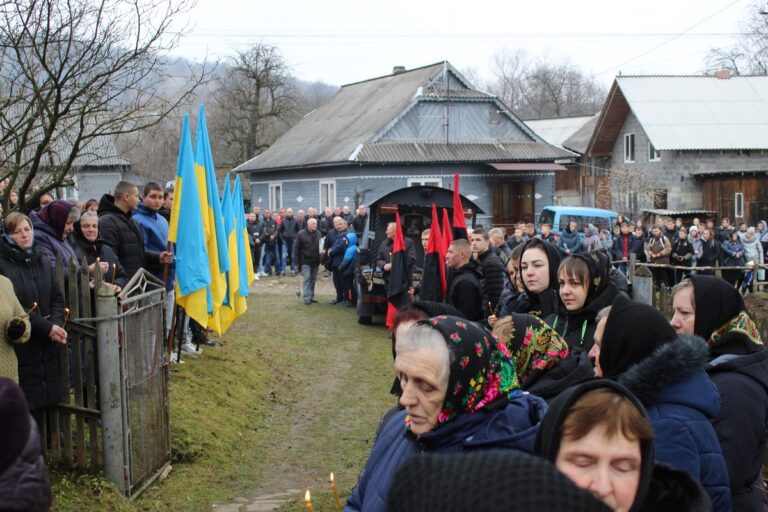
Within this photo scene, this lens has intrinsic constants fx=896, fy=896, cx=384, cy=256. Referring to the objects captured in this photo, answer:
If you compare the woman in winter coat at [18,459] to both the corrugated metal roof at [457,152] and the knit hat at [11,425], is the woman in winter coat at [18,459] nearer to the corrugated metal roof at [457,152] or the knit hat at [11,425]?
the knit hat at [11,425]

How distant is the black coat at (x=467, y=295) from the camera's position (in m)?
9.04

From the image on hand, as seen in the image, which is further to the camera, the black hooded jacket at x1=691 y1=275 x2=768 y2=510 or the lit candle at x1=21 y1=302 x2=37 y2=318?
the lit candle at x1=21 y1=302 x2=37 y2=318

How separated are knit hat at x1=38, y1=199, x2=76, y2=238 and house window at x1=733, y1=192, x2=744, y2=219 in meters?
34.6

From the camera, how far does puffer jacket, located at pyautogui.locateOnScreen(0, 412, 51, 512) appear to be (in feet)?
6.98

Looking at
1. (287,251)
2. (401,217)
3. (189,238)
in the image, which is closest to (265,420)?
(189,238)

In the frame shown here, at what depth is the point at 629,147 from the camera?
147 ft

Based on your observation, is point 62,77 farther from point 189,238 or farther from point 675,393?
point 675,393

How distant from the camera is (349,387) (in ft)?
37.9

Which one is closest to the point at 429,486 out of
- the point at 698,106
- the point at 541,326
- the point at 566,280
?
the point at 541,326

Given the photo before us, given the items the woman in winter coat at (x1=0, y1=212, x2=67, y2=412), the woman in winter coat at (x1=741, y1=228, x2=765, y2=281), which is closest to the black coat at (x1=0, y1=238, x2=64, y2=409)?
the woman in winter coat at (x1=0, y1=212, x2=67, y2=412)

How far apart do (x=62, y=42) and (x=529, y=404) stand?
7.35m

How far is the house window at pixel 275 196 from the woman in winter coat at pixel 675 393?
40.4m

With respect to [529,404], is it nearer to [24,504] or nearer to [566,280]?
[24,504]

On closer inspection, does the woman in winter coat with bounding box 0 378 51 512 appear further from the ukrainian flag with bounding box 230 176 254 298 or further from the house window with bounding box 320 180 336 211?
the house window with bounding box 320 180 336 211
